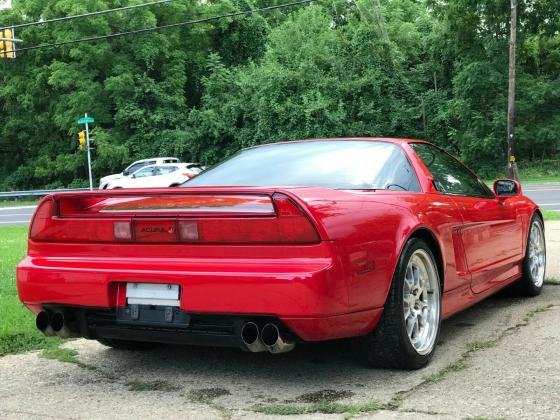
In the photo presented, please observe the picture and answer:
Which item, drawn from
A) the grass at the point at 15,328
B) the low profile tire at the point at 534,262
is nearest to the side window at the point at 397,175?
the low profile tire at the point at 534,262

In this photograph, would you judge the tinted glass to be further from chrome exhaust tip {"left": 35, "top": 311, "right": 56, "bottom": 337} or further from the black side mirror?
the black side mirror

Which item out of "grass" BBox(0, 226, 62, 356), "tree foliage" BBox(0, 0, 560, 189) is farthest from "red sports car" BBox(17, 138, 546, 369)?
"tree foliage" BBox(0, 0, 560, 189)

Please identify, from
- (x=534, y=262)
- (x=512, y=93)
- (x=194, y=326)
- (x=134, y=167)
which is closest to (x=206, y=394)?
(x=194, y=326)

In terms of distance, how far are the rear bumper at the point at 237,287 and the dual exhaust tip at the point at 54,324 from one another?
111mm

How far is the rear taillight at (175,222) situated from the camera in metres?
3.13

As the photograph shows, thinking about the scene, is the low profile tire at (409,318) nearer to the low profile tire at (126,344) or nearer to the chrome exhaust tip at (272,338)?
the chrome exhaust tip at (272,338)

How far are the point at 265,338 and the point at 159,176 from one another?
24.8 metres

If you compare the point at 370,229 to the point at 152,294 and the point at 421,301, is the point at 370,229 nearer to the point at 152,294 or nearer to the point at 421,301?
the point at 421,301

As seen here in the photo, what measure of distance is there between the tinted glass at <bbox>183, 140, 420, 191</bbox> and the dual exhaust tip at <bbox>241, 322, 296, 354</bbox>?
107cm

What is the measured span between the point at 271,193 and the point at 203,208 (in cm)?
38

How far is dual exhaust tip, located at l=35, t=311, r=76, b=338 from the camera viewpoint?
11.8 feet

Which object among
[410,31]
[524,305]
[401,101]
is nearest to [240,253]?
[524,305]

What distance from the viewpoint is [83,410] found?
3.13 metres

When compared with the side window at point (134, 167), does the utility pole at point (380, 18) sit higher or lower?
higher
